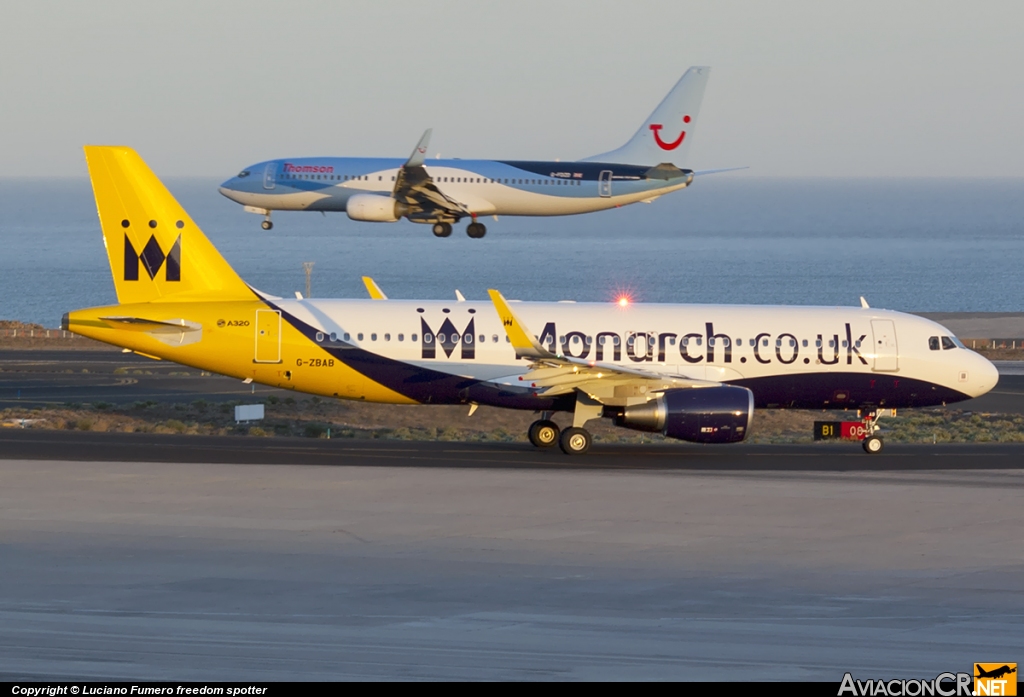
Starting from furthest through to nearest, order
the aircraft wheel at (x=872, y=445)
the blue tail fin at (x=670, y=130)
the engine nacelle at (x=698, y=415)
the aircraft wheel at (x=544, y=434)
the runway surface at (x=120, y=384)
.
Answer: the blue tail fin at (x=670, y=130)
the runway surface at (x=120, y=384)
the aircraft wheel at (x=872, y=445)
the aircraft wheel at (x=544, y=434)
the engine nacelle at (x=698, y=415)

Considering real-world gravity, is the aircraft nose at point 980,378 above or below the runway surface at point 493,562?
above

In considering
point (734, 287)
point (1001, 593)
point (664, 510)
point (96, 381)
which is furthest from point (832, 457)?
point (734, 287)

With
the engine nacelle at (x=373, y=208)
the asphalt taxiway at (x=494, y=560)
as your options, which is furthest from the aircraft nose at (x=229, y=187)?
the asphalt taxiway at (x=494, y=560)

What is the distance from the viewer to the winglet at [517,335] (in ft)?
105

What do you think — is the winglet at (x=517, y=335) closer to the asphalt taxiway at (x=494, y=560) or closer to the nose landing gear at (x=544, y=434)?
the asphalt taxiway at (x=494, y=560)

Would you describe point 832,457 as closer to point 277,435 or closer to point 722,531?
point 722,531

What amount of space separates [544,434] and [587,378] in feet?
8.47

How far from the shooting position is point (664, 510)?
26.5 meters

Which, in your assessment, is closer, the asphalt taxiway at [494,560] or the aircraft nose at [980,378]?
the asphalt taxiway at [494,560]

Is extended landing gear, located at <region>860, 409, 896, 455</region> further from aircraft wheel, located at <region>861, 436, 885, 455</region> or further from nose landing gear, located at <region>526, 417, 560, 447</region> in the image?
nose landing gear, located at <region>526, 417, 560, 447</region>

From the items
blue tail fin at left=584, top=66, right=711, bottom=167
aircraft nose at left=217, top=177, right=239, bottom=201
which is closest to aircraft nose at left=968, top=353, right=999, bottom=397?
blue tail fin at left=584, top=66, right=711, bottom=167

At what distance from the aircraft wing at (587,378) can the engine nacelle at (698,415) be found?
835 mm

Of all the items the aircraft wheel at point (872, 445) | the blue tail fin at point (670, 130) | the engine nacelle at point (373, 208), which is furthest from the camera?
the blue tail fin at point (670, 130)

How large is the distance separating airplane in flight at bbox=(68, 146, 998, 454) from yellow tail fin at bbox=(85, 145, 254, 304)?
0.03 metres
